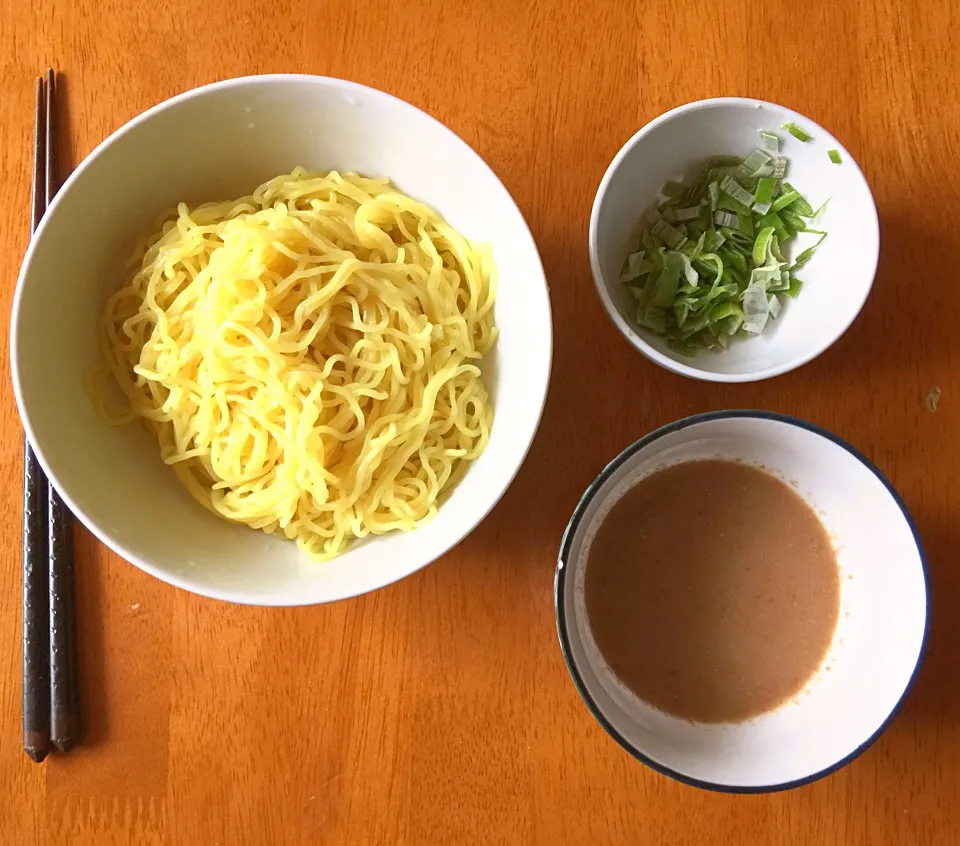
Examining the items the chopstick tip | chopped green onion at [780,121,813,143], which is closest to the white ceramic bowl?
chopped green onion at [780,121,813,143]

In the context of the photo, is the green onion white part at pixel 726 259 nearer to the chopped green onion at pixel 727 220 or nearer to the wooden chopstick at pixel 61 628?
the chopped green onion at pixel 727 220

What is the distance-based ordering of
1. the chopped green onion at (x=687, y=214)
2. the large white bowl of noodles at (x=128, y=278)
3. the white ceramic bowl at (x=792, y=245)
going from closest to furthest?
1. the large white bowl of noodles at (x=128, y=278)
2. the white ceramic bowl at (x=792, y=245)
3. the chopped green onion at (x=687, y=214)

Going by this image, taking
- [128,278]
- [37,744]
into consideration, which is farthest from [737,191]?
[37,744]

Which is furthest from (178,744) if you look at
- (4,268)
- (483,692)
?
(4,268)

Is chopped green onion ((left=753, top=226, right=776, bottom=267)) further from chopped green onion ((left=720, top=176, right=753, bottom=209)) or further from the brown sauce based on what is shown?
the brown sauce

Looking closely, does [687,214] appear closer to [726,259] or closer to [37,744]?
[726,259]

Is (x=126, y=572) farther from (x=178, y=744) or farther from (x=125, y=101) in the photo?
(x=125, y=101)

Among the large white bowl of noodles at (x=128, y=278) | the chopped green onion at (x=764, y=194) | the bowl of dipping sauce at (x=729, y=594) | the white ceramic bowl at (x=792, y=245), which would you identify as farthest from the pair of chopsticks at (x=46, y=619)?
the chopped green onion at (x=764, y=194)
